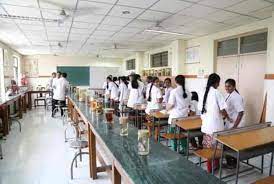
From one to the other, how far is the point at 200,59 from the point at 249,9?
259 cm

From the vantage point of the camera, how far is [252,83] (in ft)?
16.1

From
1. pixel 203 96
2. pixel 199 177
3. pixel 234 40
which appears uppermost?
pixel 234 40


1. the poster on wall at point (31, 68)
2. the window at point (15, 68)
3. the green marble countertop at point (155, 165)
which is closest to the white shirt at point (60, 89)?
the window at point (15, 68)

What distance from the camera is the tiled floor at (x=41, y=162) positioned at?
282cm

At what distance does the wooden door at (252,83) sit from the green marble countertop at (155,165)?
4.12m

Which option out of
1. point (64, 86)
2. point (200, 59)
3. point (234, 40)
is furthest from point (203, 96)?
point (64, 86)

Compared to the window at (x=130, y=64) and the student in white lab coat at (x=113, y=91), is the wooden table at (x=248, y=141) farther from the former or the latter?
the window at (x=130, y=64)

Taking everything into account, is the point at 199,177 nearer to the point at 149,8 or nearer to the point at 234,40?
the point at 149,8

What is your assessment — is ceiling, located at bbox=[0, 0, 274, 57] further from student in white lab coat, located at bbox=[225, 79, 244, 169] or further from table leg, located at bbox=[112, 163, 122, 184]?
table leg, located at bbox=[112, 163, 122, 184]

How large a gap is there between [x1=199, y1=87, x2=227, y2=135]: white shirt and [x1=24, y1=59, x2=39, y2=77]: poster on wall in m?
10.7

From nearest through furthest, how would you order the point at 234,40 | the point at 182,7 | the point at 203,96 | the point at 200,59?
the point at 203,96 < the point at 182,7 < the point at 234,40 < the point at 200,59

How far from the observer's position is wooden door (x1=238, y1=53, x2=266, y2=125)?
15.4 ft

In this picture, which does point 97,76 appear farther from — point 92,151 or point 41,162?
point 92,151

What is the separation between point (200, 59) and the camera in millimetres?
6320
